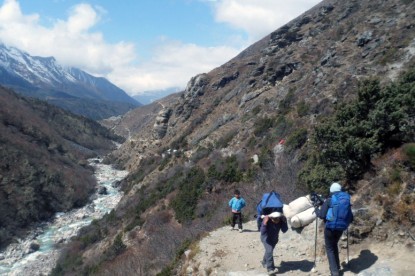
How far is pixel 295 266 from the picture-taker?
8.80m

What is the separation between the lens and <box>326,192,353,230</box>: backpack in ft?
23.2

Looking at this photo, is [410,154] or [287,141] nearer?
[410,154]

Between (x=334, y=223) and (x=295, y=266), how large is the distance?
220cm

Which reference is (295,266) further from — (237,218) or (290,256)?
(237,218)

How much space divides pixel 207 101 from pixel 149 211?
120 feet

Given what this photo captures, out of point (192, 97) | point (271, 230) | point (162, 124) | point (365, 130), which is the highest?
point (192, 97)

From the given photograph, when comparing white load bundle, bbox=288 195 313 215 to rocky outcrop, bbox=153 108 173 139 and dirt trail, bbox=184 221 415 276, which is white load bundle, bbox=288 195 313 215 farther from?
rocky outcrop, bbox=153 108 173 139

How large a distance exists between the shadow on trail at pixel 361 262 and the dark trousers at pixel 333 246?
1.58 feet

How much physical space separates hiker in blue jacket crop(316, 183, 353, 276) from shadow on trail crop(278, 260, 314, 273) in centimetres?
121

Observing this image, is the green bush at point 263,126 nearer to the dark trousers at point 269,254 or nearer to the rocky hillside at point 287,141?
the rocky hillside at point 287,141

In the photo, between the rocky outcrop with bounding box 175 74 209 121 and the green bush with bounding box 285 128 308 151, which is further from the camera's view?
the rocky outcrop with bounding box 175 74 209 121

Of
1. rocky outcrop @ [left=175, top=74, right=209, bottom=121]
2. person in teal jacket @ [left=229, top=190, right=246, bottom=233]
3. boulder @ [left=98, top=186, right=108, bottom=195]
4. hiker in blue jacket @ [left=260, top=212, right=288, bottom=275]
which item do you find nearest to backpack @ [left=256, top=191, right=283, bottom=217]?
hiker in blue jacket @ [left=260, top=212, right=288, bottom=275]

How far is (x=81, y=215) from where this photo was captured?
54062mm

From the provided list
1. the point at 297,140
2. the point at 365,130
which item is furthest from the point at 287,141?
the point at 365,130
